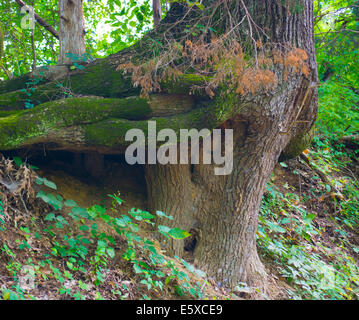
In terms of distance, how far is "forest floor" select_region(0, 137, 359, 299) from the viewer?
3.32 m

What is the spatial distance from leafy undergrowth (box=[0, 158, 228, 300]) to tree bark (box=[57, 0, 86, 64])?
2.11m

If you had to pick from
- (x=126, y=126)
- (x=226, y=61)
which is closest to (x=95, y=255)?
(x=126, y=126)

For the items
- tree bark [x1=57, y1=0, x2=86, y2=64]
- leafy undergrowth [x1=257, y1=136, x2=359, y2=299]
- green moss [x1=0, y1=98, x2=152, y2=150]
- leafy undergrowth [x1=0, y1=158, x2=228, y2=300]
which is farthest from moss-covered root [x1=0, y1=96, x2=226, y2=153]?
leafy undergrowth [x1=257, y1=136, x2=359, y2=299]

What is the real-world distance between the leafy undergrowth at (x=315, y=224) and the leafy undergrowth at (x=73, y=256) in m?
1.60

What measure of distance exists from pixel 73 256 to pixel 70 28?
340 centimetres

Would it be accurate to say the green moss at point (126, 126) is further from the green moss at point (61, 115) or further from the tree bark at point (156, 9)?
the tree bark at point (156, 9)

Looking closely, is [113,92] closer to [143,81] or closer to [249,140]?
[143,81]

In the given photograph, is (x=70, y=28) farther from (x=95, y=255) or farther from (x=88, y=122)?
(x=95, y=255)

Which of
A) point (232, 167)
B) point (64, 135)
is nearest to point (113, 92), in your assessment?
point (64, 135)

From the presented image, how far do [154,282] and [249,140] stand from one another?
83.9 inches

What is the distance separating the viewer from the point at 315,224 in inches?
287

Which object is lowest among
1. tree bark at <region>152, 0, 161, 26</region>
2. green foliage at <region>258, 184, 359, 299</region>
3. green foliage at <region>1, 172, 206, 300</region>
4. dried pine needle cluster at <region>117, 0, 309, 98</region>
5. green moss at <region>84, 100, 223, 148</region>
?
green foliage at <region>258, 184, 359, 299</region>

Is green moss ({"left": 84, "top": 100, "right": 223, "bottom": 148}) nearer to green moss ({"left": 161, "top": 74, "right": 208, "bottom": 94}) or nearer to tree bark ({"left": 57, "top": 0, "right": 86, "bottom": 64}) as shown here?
green moss ({"left": 161, "top": 74, "right": 208, "bottom": 94})

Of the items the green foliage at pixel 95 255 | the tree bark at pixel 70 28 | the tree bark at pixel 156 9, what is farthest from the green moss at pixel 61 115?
the tree bark at pixel 156 9
